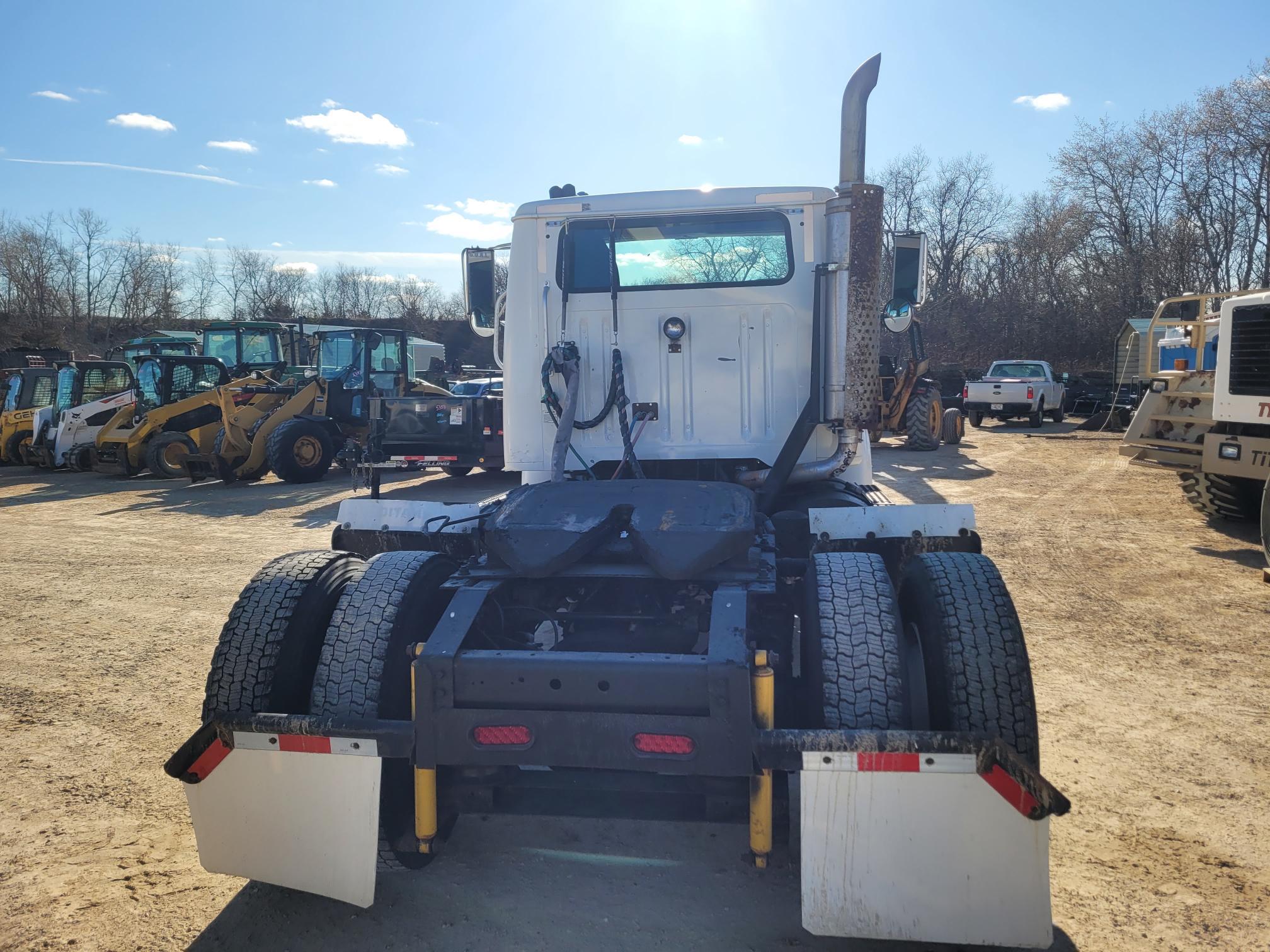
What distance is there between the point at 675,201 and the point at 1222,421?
7.04 metres

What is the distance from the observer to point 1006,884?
238 cm

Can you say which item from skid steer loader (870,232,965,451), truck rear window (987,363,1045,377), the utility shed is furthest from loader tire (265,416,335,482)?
truck rear window (987,363,1045,377)

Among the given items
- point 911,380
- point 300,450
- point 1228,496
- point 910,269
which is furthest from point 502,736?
point 911,380

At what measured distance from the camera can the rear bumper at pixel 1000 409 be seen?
78.5 ft

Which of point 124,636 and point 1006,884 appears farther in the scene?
point 124,636

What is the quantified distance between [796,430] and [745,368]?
17.1 inches

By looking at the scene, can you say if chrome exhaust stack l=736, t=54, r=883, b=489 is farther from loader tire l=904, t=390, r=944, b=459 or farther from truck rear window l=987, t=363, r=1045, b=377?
truck rear window l=987, t=363, r=1045, b=377

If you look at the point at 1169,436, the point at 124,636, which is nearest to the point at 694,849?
the point at 124,636

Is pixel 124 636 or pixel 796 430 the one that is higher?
pixel 796 430

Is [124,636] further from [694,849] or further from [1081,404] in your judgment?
[1081,404]

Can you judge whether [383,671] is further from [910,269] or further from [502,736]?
[910,269]

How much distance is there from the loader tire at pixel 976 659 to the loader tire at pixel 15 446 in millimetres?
21279

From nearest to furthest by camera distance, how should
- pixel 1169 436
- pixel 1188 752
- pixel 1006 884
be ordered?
1. pixel 1006 884
2. pixel 1188 752
3. pixel 1169 436

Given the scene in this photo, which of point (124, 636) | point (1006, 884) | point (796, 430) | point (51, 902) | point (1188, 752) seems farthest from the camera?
point (124, 636)
